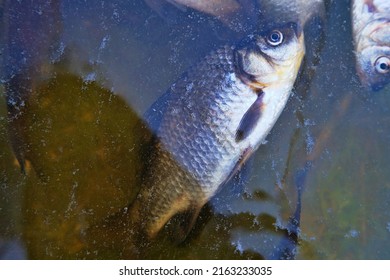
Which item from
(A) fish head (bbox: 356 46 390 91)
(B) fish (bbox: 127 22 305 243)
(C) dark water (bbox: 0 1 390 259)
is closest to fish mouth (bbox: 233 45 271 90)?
(B) fish (bbox: 127 22 305 243)

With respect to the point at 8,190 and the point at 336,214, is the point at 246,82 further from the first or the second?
the point at 8,190

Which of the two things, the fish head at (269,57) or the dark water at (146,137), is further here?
the dark water at (146,137)

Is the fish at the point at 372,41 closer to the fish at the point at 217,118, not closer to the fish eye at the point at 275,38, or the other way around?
the fish at the point at 217,118

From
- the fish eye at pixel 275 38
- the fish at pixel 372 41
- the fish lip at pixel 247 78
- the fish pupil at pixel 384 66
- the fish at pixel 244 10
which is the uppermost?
the fish at pixel 244 10

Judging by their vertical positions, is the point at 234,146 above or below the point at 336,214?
above

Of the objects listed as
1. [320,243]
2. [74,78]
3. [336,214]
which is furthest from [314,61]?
[74,78]

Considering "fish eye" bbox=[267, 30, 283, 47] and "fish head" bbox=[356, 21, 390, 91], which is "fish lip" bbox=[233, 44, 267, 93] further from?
"fish head" bbox=[356, 21, 390, 91]

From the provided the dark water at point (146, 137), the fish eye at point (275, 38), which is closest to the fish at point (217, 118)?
the fish eye at point (275, 38)

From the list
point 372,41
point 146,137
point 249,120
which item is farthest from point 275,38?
point 146,137

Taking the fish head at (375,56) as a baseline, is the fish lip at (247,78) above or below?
above
